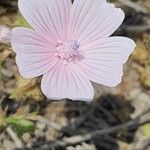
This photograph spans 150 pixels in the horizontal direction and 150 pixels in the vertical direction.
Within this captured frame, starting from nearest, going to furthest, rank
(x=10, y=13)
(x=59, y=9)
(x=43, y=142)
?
(x=59, y=9) < (x=43, y=142) < (x=10, y=13)

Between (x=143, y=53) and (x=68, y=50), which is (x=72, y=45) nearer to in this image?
(x=68, y=50)

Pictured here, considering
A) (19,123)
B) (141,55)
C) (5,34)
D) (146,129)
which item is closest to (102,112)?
(146,129)

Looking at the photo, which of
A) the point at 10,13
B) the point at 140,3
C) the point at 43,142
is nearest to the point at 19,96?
the point at 43,142

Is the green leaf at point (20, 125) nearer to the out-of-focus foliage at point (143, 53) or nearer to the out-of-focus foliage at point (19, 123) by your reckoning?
the out-of-focus foliage at point (19, 123)

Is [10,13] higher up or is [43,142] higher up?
[10,13]

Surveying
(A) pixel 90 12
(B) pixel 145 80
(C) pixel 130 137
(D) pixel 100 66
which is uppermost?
(A) pixel 90 12

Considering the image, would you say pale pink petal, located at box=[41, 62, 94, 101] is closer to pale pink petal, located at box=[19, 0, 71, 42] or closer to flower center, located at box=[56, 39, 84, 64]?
flower center, located at box=[56, 39, 84, 64]

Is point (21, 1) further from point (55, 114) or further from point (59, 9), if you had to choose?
point (55, 114)
